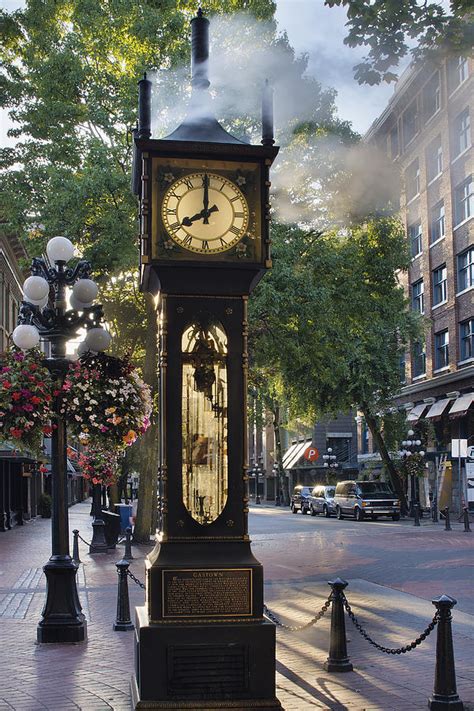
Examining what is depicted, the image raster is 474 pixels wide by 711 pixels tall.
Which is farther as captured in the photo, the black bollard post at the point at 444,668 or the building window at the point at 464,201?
the building window at the point at 464,201

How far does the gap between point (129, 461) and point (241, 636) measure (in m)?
28.0

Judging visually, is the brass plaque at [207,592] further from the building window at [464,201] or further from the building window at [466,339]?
the building window at [464,201]

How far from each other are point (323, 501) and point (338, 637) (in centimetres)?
3685

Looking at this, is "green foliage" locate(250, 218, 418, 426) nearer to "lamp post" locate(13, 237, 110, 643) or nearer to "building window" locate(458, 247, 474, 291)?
"lamp post" locate(13, 237, 110, 643)

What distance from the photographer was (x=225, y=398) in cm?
693

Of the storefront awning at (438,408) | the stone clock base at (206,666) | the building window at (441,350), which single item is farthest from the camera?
the building window at (441,350)

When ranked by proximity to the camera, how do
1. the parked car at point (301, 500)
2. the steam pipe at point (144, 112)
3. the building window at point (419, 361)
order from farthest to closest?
1. the parked car at point (301, 500)
2. the building window at point (419, 361)
3. the steam pipe at point (144, 112)

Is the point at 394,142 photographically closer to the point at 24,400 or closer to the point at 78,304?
the point at 78,304

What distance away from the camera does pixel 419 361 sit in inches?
1845

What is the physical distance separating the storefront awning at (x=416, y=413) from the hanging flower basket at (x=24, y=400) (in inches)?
1412

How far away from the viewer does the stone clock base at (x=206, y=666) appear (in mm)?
6258

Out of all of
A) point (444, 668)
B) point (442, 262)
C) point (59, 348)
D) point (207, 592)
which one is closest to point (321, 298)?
point (59, 348)

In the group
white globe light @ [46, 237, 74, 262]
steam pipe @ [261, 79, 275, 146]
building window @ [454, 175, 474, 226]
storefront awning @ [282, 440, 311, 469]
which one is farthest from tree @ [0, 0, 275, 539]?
storefront awning @ [282, 440, 311, 469]

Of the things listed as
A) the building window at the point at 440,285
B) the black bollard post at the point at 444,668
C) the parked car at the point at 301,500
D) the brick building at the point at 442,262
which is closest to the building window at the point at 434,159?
the brick building at the point at 442,262
